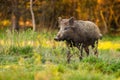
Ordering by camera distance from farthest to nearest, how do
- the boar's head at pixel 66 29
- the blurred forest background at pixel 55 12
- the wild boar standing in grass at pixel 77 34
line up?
the blurred forest background at pixel 55 12
the wild boar standing in grass at pixel 77 34
the boar's head at pixel 66 29

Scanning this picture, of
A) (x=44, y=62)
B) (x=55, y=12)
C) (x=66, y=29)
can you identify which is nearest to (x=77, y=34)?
(x=66, y=29)

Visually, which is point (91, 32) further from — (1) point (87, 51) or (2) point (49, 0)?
(2) point (49, 0)

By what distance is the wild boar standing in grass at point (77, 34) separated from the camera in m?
14.6

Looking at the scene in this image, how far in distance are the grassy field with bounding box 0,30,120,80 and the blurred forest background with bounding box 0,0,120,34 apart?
14.4 meters

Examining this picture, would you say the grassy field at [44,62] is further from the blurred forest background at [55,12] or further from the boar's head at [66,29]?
the blurred forest background at [55,12]

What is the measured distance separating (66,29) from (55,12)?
61.9 feet

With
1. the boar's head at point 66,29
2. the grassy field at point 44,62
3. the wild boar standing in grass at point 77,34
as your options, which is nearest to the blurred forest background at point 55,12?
the grassy field at point 44,62

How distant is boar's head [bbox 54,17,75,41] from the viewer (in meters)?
14.5

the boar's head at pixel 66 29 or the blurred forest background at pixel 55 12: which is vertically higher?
the boar's head at pixel 66 29

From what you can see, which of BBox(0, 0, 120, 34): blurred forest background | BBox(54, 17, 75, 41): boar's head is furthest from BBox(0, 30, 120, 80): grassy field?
BBox(0, 0, 120, 34): blurred forest background

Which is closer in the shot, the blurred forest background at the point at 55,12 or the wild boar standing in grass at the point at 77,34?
the wild boar standing in grass at the point at 77,34

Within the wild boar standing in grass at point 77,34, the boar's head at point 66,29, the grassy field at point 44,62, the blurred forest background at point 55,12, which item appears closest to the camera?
the grassy field at point 44,62

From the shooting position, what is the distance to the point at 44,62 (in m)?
14.5

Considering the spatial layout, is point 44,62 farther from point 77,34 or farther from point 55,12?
point 55,12
